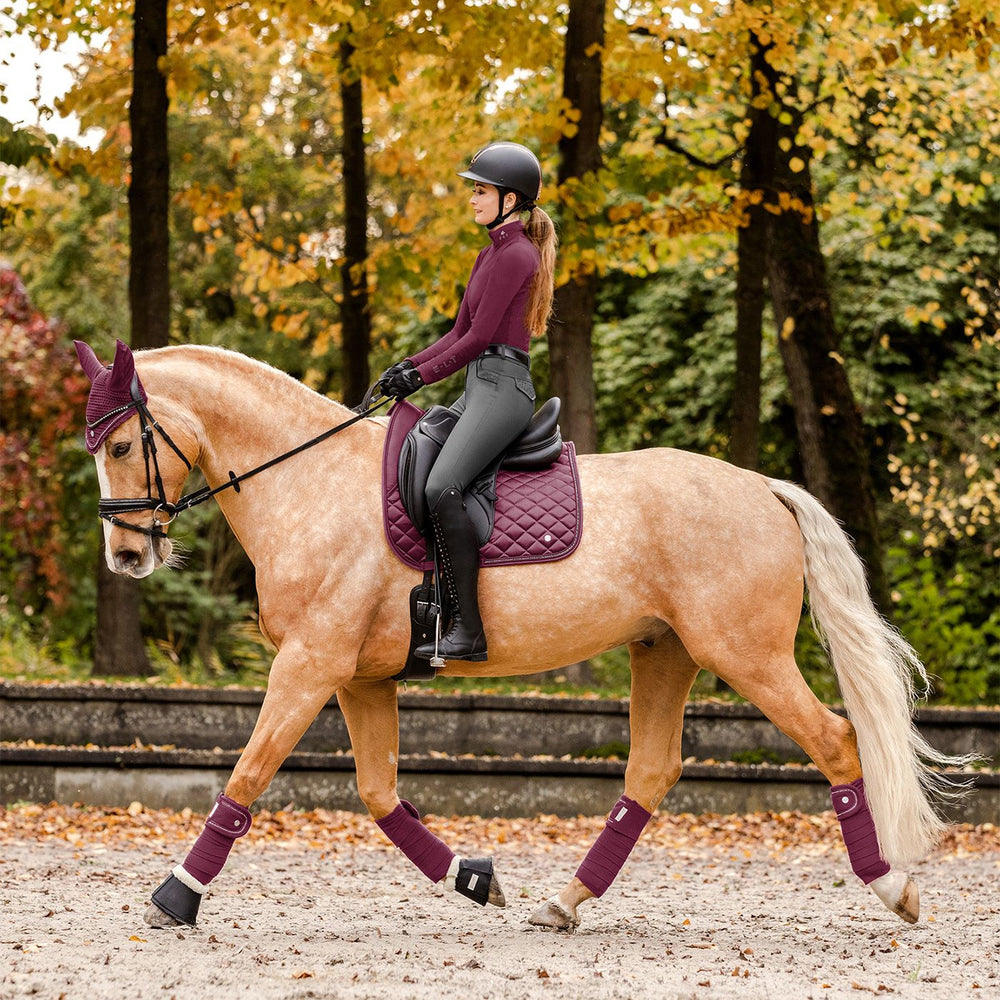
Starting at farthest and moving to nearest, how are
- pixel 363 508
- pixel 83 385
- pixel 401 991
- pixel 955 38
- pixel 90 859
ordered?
pixel 83 385, pixel 955 38, pixel 90 859, pixel 363 508, pixel 401 991

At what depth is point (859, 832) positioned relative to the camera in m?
5.59

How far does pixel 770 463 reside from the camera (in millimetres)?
17719

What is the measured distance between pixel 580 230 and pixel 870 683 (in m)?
6.16

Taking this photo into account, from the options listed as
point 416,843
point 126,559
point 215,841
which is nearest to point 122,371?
point 126,559

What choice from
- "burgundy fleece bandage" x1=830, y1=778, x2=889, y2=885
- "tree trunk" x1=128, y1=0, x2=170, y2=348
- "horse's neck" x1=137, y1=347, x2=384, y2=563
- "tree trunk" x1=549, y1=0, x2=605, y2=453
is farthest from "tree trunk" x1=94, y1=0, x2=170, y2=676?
"burgundy fleece bandage" x1=830, y1=778, x2=889, y2=885

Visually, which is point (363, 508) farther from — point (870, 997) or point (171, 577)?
point (171, 577)

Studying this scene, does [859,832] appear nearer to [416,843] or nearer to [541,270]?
[416,843]

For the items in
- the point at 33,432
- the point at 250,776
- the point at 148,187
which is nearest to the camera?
the point at 250,776

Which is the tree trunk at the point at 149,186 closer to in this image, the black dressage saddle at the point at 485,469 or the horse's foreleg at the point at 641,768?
the black dressage saddle at the point at 485,469

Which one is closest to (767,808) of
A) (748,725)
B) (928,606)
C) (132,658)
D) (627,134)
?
(748,725)

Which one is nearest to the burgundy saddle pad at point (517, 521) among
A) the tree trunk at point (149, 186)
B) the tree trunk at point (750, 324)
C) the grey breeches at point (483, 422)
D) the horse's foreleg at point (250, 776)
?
the grey breeches at point (483, 422)

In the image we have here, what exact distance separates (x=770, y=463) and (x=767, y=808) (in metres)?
8.80

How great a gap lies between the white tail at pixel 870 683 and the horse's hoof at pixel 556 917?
1.37 meters

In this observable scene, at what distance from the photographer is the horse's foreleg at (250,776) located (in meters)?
5.30
